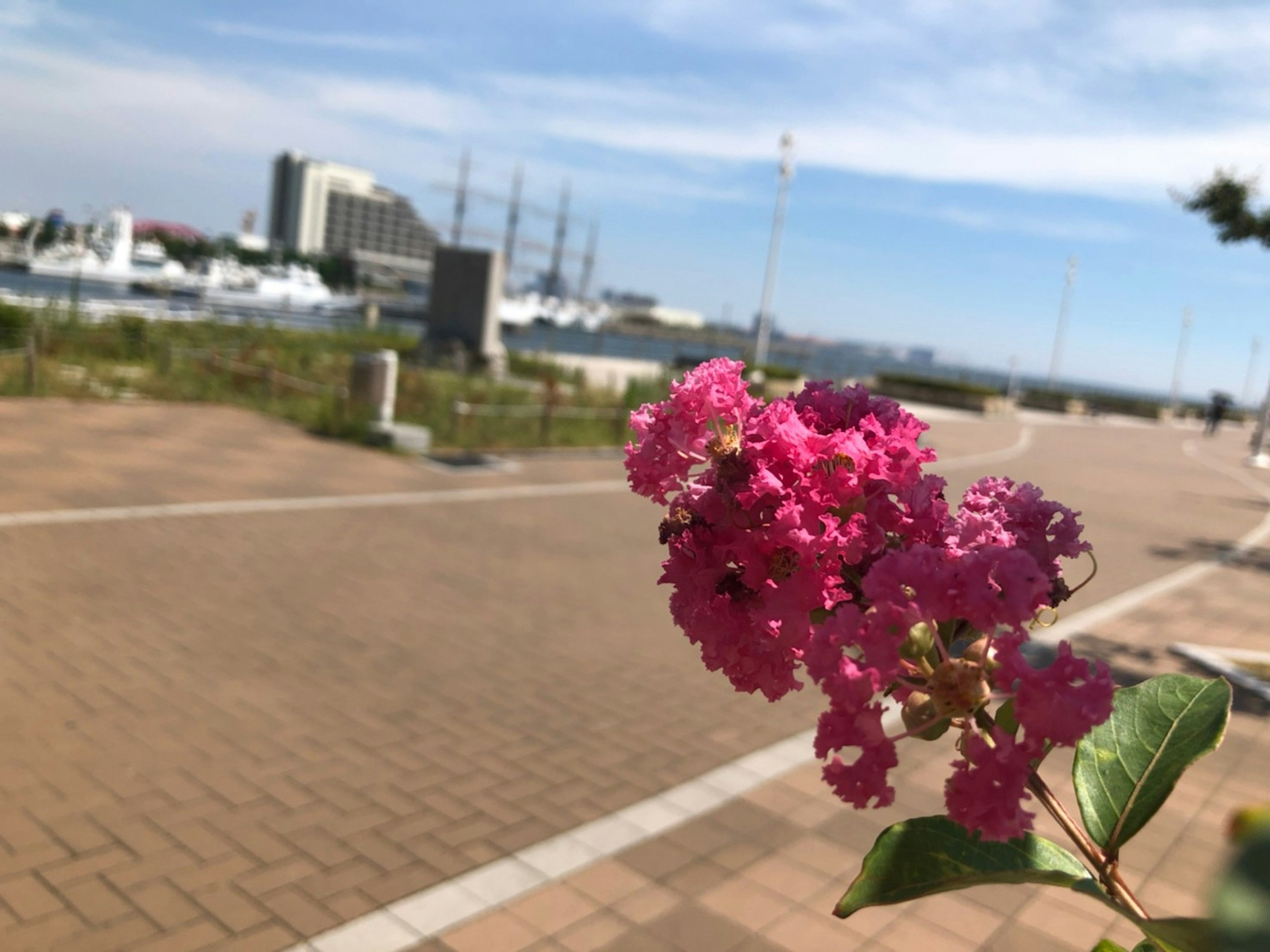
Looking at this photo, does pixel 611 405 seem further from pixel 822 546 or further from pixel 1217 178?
pixel 822 546

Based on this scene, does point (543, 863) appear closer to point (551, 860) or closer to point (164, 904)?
point (551, 860)

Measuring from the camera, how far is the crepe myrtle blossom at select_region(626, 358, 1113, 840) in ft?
3.34

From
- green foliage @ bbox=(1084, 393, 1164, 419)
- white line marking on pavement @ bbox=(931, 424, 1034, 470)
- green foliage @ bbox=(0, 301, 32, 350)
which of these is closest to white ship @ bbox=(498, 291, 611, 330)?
green foliage @ bbox=(1084, 393, 1164, 419)

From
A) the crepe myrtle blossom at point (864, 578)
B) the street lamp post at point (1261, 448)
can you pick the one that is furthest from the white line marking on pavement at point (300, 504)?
the street lamp post at point (1261, 448)

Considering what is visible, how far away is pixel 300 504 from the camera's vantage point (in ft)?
35.9

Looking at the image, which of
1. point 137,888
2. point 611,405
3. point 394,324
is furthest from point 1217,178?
point 394,324

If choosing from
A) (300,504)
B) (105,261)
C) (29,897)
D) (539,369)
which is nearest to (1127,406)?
(539,369)

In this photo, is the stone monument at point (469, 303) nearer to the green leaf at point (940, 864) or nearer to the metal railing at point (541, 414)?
the metal railing at point (541, 414)

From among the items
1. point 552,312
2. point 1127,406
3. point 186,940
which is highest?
point 552,312

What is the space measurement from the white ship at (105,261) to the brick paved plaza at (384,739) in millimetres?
41890

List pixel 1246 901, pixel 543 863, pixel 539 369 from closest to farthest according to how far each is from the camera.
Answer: pixel 1246 901
pixel 543 863
pixel 539 369

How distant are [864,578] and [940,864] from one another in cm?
31

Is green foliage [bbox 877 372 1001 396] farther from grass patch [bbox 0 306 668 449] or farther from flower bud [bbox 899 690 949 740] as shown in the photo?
flower bud [bbox 899 690 949 740]

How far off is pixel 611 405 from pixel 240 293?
42.2 metres
